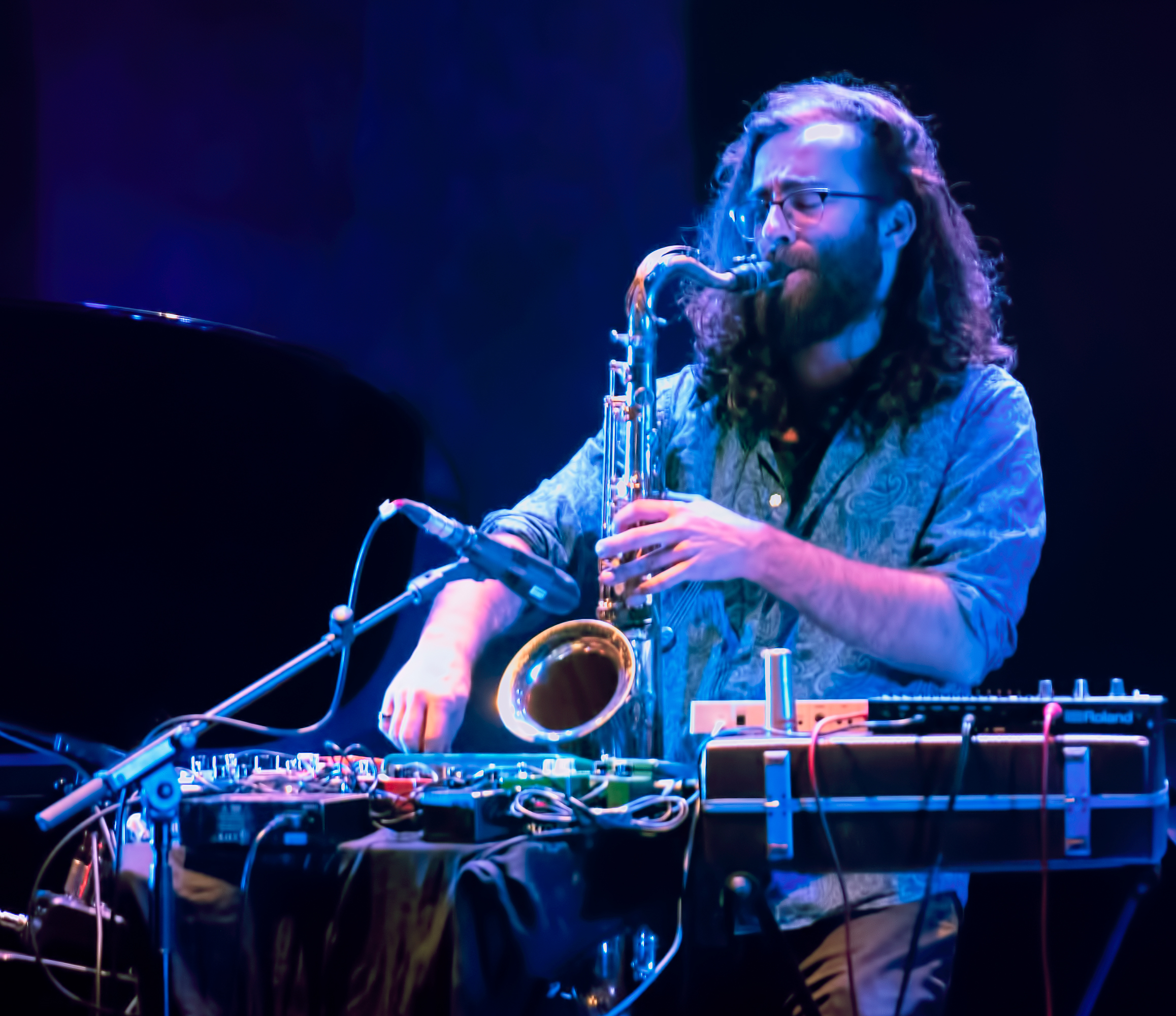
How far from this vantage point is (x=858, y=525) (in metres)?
2.23

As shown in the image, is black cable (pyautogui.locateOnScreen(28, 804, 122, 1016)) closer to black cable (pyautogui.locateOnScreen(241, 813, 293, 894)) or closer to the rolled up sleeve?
black cable (pyautogui.locateOnScreen(241, 813, 293, 894))

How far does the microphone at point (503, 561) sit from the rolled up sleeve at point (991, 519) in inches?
29.3

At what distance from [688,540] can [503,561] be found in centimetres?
37

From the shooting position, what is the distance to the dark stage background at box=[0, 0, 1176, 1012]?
8.38 ft

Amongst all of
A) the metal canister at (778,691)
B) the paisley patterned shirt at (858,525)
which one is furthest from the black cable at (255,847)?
the paisley patterned shirt at (858,525)

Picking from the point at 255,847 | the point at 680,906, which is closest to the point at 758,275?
the point at 680,906

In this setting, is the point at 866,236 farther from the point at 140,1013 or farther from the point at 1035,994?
the point at 140,1013

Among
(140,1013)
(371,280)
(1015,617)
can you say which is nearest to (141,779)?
(140,1013)

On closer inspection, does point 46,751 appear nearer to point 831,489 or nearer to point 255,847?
point 255,847

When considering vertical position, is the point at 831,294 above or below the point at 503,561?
above

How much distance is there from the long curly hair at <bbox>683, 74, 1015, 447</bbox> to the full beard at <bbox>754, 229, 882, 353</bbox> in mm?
79

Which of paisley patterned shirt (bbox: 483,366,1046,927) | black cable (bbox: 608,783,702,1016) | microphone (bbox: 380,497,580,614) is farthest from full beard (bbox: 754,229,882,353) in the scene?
black cable (bbox: 608,783,702,1016)

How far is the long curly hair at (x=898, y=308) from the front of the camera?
2346 mm

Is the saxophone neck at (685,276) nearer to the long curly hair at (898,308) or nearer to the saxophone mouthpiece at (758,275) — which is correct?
the saxophone mouthpiece at (758,275)
